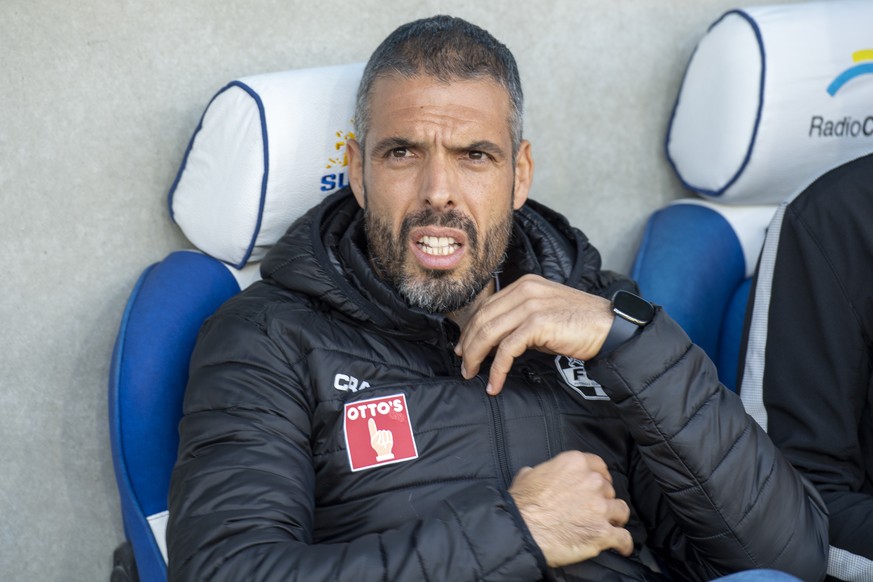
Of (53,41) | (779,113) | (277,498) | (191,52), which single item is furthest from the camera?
(779,113)

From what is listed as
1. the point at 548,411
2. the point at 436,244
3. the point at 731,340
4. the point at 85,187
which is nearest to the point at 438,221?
the point at 436,244

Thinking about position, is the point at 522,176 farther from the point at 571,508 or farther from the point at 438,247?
the point at 571,508

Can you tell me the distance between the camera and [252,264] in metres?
1.91

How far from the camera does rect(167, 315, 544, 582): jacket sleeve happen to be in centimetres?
130

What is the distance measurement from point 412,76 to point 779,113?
0.88 metres

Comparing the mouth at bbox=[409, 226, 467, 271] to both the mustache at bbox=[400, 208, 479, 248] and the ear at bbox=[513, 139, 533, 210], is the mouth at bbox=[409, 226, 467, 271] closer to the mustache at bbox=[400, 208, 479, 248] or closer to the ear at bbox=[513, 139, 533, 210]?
the mustache at bbox=[400, 208, 479, 248]

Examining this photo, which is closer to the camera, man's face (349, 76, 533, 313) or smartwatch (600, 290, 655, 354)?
smartwatch (600, 290, 655, 354)

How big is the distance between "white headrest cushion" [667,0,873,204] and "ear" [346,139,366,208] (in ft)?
2.81

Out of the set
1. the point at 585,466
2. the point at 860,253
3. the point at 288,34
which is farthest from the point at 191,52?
the point at 860,253

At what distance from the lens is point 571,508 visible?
55.7 inches

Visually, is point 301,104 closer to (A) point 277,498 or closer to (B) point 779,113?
(A) point 277,498

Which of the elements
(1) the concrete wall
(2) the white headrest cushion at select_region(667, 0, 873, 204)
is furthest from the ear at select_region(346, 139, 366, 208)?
(2) the white headrest cushion at select_region(667, 0, 873, 204)

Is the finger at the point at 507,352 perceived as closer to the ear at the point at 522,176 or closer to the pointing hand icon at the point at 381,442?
the pointing hand icon at the point at 381,442

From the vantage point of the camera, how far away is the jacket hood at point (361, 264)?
1613 millimetres
